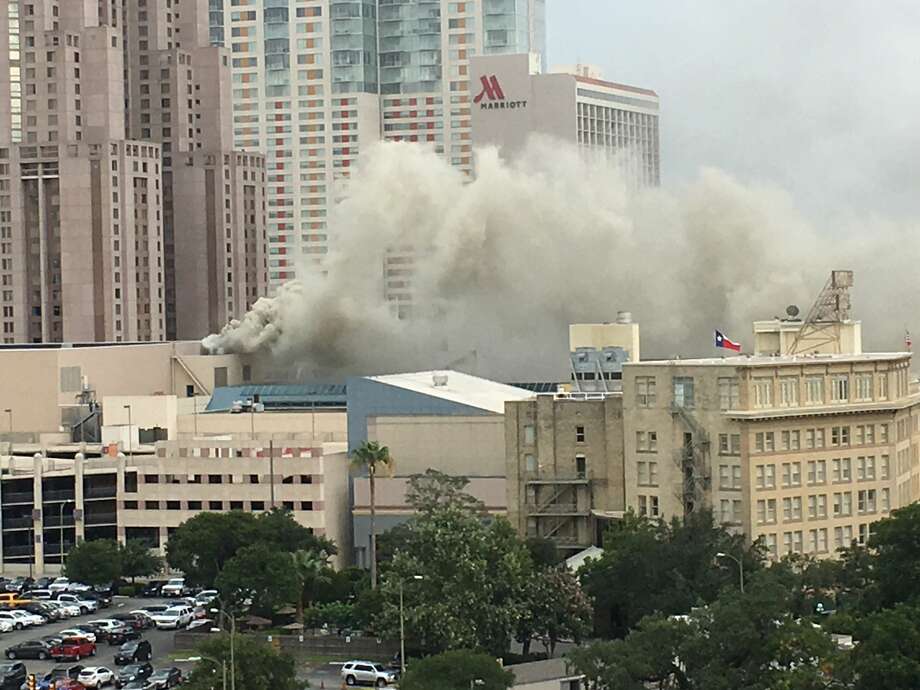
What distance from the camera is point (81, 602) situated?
114688 mm

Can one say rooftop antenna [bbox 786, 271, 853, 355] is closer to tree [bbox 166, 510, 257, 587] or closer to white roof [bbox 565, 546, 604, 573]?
white roof [bbox 565, 546, 604, 573]

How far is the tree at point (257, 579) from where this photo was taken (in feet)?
344

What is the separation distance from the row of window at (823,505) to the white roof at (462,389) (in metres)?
18.1

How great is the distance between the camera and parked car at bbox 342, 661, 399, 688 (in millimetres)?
91819

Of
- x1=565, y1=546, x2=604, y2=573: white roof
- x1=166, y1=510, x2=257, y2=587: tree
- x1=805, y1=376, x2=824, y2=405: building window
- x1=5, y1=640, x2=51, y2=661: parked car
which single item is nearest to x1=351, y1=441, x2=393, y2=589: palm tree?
x1=166, y1=510, x2=257, y2=587: tree

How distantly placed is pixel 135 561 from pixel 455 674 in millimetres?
43180

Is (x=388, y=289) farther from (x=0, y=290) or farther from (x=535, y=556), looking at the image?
(x=535, y=556)

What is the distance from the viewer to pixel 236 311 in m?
190

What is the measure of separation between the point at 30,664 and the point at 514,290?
75521mm

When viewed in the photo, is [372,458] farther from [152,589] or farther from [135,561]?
[152,589]

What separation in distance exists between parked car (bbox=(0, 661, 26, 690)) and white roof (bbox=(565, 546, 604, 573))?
2210cm

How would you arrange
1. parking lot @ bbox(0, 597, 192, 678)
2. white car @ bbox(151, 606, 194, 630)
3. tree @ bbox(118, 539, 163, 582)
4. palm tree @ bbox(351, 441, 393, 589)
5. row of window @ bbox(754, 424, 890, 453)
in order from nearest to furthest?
parking lot @ bbox(0, 597, 192, 678) < row of window @ bbox(754, 424, 890, 453) < white car @ bbox(151, 606, 194, 630) < palm tree @ bbox(351, 441, 393, 589) < tree @ bbox(118, 539, 163, 582)

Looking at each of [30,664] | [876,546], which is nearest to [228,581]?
[30,664]

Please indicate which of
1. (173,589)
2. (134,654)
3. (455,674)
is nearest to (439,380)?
(173,589)
